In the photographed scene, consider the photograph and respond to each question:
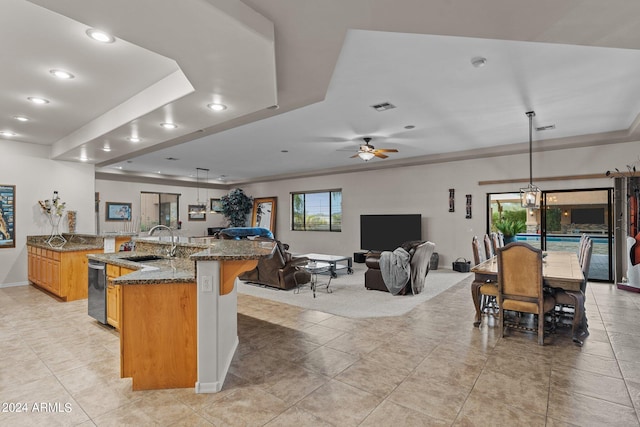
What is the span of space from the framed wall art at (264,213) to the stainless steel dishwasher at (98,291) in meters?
8.06

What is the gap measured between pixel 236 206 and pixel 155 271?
964 centimetres

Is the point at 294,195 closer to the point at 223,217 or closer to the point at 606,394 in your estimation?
the point at 223,217

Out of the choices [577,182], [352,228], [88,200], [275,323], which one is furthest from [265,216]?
[577,182]

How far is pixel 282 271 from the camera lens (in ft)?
19.6

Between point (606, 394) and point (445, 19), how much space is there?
2952mm

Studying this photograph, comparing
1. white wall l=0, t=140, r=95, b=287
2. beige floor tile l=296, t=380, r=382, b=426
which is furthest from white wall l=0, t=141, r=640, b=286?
beige floor tile l=296, t=380, r=382, b=426

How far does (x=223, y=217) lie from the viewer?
13.3m

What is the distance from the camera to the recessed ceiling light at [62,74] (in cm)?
332

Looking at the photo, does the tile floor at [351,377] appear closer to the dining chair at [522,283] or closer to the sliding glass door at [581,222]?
the dining chair at [522,283]

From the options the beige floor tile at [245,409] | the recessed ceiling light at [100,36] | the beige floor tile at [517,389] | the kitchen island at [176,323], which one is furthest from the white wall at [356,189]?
the beige floor tile at [245,409]

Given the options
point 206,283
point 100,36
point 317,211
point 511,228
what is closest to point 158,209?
point 317,211

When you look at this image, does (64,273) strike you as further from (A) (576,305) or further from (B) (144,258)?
(A) (576,305)

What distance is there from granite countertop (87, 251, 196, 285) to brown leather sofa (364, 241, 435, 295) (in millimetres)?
3493

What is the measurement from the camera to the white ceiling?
1970 mm
